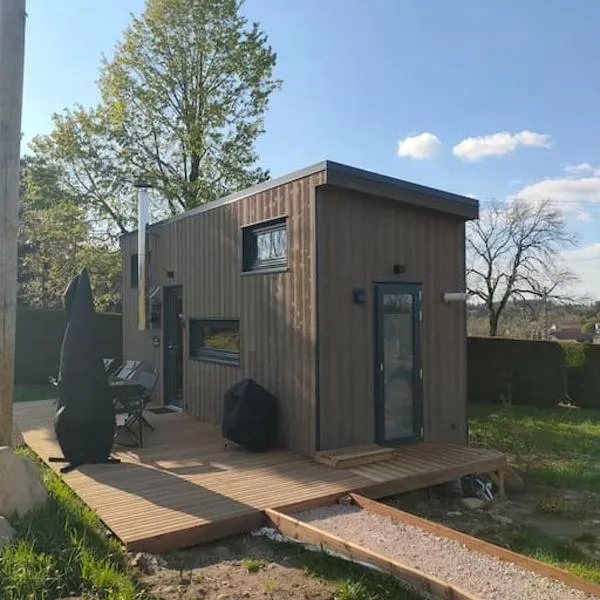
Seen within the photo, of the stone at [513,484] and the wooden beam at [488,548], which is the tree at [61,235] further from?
the wooden beam at [488,548]

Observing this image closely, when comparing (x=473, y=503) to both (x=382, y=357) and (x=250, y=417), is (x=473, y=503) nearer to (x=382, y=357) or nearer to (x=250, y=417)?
(x=382, y=357)

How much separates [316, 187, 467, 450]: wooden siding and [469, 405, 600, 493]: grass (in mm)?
1143

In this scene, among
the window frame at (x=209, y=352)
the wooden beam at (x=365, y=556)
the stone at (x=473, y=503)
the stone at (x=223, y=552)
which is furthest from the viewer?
the window frame at (x=209, y=352)

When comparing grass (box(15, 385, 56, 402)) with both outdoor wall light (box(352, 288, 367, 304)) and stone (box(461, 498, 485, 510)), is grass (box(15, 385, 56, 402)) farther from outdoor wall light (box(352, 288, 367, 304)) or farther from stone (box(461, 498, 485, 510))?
stone (box(461, 498, 485, 510))

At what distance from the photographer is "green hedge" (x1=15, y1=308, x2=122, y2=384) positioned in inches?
539

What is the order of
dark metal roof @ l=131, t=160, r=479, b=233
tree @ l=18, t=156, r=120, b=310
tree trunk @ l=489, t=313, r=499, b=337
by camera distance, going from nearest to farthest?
dark metal roof @ l=131, t=160, r=479, b=233, tree @ l=18, t=156, r=120, b=310, tree trunk @ l=489, t=313, r=499, b=337

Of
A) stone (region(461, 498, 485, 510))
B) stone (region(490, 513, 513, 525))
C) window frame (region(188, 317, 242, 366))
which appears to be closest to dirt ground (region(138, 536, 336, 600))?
stone (region(490, 513, 513, 525))

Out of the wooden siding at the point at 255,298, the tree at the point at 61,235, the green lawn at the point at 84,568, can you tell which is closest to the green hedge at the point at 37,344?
the tree at the point at 61,235

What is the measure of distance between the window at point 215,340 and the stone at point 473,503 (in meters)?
3.23

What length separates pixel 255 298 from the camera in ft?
A: 23.0

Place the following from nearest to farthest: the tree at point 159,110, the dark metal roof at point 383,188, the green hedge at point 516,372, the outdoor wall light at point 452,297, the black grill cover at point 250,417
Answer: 1. the dark metal roof at point 383,188
2. the black grill cover at point 250,417
3. the outdoor wall light at point 452,297
4. the green hedge at point 516,372
5. the tree at point 159,110

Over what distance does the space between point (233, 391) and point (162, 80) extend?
12285 mm

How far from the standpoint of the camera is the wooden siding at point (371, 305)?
6023 millimetres

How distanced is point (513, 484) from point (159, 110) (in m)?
13.8
